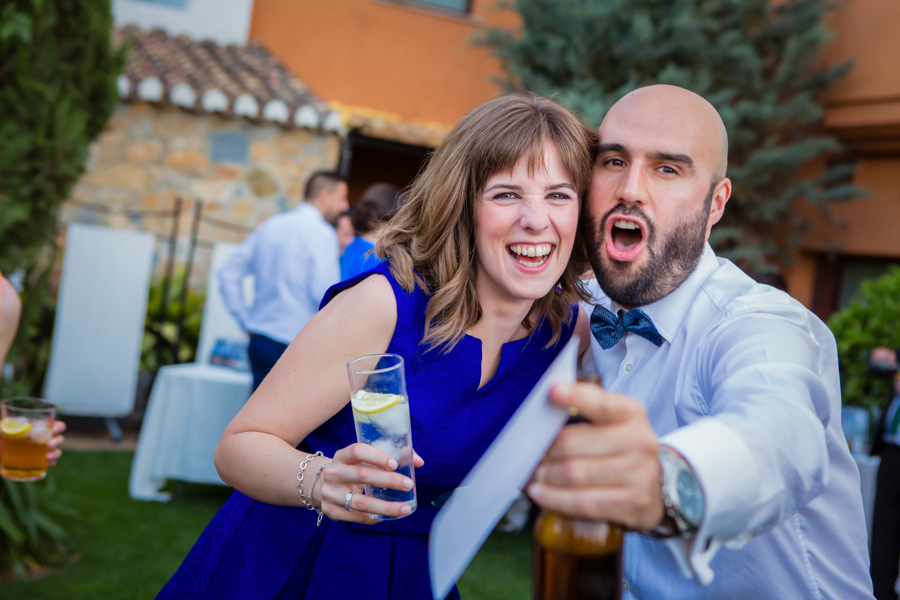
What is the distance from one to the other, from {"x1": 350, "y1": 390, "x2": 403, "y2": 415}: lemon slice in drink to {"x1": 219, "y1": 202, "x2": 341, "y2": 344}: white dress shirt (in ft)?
12.4

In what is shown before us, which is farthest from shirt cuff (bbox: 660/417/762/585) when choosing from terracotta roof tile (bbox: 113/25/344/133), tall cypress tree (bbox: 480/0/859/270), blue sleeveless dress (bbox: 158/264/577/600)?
terracotta roof tile (bbox: 113/25/344/133)

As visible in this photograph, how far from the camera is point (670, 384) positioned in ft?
5.64

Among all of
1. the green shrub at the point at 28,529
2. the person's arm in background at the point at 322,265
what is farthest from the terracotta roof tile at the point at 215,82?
the green shrub at the point at 28,529

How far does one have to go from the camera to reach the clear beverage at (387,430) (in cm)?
132

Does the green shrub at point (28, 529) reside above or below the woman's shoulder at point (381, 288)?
below

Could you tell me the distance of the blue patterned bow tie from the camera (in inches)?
70.1

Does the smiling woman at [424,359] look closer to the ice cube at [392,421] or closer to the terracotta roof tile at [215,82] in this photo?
the ice cube at [392,421]

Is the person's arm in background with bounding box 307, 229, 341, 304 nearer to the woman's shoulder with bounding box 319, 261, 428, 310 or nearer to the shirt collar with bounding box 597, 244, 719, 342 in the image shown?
the woman's shoulder with bounding box 319, 261, 428, 310

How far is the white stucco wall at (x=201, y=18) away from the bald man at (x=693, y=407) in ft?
29.8

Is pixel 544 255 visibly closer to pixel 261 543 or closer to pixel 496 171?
pixel 496 171

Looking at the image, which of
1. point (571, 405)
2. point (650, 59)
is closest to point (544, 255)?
point (571, 405)

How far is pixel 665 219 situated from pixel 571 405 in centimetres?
118

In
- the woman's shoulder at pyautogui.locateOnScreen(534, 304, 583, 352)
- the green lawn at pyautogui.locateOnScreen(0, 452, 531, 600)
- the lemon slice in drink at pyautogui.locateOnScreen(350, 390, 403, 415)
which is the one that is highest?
the woman's shoulder at pyautogui.locateOnScreen(534, 304, 583, 352)

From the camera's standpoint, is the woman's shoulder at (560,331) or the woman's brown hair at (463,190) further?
the woman's shoulder at (560,331)
